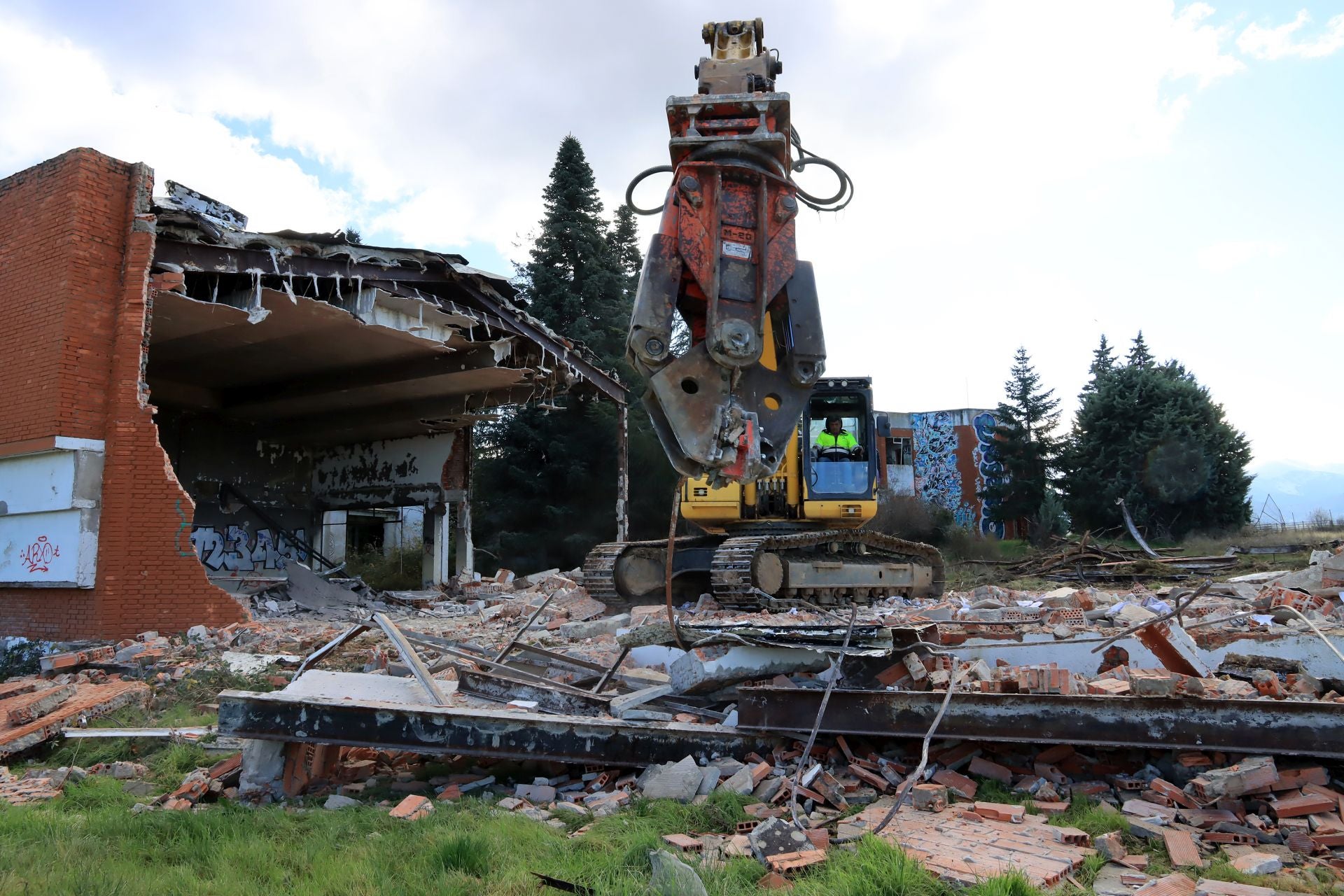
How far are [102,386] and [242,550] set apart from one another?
820 centimetres

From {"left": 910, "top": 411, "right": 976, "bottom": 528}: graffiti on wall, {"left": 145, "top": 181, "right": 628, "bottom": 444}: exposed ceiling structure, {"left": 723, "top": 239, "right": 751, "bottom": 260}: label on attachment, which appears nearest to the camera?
{"left": 723, "top": 239, "right": 751, "bottom": 260}: label on attachment

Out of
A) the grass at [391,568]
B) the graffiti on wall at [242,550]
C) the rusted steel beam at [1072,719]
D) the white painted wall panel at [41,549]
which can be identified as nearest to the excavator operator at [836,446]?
the rusted steel beam at [1072,719]

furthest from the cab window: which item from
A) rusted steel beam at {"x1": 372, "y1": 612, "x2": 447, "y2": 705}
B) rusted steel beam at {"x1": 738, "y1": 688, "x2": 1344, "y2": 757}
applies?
rusted steel beam at {"x1": 738, "y1": 688, "x2": 1344, "y2": 757}

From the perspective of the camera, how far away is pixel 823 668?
5.48 metres

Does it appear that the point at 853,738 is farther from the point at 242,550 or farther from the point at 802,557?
the point at 242,550

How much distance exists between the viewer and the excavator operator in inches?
451

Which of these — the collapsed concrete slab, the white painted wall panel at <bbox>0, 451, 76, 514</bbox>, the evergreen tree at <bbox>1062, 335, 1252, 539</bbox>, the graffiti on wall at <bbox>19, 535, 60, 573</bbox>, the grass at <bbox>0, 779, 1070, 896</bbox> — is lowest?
the grass at <bbox>0, 779, 1070, 896</bbox>

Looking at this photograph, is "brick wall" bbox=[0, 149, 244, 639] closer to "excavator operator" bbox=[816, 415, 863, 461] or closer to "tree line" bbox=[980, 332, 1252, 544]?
"excavator operator" bbox=[816, 415, 863, 461]

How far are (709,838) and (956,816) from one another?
1123 mm

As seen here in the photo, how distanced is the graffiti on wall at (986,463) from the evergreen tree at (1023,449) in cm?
119

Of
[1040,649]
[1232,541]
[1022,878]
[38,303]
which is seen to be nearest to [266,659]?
[38,303]

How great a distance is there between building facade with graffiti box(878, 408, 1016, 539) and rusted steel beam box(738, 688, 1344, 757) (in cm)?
3747

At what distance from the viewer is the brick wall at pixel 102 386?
10336 mm

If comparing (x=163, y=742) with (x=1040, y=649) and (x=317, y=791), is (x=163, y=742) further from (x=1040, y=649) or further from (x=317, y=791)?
(x=1040, y=649)
